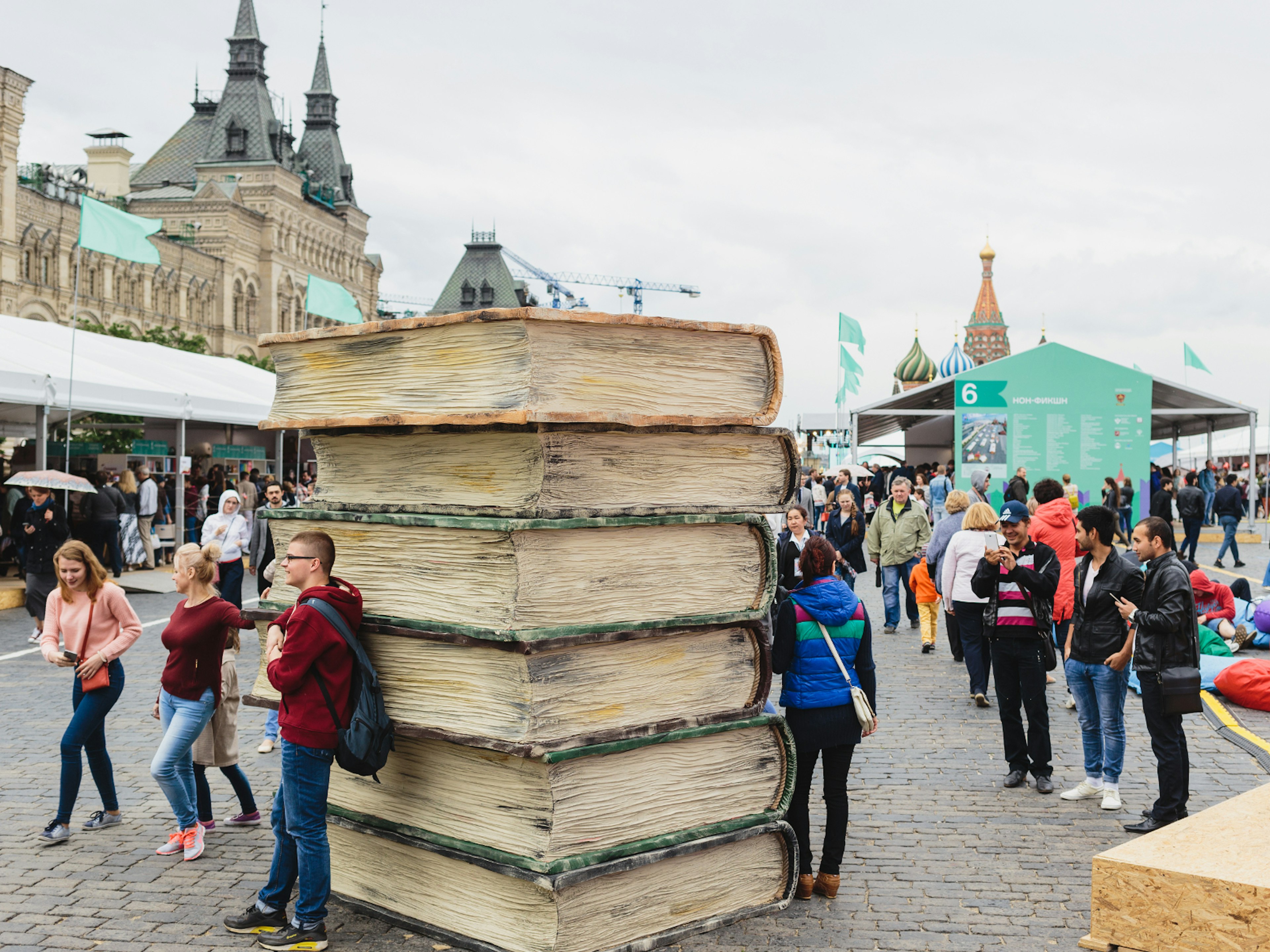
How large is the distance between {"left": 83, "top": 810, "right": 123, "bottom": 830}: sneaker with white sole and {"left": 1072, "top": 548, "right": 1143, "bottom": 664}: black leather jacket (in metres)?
5.50

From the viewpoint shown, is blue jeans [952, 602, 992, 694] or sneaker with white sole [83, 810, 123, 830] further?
blue jeans [952, 602, 992, 694]

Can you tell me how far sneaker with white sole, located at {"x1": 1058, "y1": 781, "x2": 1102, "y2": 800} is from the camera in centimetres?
690

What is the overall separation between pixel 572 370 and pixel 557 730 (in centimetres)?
129

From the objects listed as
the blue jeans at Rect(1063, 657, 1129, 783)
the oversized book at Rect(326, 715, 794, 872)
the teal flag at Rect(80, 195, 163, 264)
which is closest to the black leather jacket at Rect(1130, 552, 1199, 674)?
the blue jeans at Rect(1063, 657, 1129, 783)

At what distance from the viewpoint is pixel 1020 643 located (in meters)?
7.38

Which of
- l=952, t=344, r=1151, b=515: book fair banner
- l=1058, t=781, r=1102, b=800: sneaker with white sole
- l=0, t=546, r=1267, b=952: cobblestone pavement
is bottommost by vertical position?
l=0, t=546, r=1267, b=952: cobblestone pavement

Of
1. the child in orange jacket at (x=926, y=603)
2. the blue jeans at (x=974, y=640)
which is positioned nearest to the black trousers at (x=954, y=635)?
the blue jeans at (x=974, y=640)

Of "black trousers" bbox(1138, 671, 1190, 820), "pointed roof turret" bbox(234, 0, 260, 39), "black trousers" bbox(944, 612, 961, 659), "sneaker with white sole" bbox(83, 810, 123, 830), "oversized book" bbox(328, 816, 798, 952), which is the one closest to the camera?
"oversized book" bbox(328, 816, 798, 952)

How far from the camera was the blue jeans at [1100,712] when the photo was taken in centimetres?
671

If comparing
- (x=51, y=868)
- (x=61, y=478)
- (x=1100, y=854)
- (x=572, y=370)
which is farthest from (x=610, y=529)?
(x=61, y=478)

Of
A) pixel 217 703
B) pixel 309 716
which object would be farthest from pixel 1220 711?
pixel 309 716

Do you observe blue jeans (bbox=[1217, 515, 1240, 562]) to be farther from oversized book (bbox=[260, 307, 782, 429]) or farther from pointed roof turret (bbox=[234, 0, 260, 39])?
pointed roof turret (bbox=[234, 0, 260, 39])

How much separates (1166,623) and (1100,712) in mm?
1069

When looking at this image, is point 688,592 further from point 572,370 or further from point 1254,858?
point 1254,858
